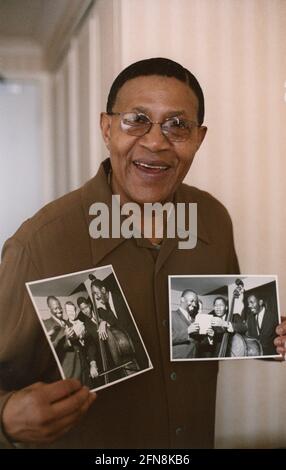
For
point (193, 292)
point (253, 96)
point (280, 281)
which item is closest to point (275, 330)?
point (280, 281)

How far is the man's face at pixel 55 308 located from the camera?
4.19 feet

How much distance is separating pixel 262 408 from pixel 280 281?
1.07ft

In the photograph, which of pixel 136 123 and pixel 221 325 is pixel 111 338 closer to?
pixel 221 325

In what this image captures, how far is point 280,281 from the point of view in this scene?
1.42 meters

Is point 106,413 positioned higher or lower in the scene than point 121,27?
lower

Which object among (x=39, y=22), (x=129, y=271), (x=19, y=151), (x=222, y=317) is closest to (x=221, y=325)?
(x=222, y=317)

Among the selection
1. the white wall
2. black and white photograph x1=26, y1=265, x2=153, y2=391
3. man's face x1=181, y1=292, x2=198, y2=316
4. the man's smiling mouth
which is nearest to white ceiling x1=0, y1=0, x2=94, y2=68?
the white wall

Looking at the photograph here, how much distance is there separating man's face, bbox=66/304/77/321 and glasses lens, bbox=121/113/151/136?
422 millimetres

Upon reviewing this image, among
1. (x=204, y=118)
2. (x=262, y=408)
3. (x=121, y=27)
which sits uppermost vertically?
(x=121, y=27)

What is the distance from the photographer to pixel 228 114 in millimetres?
1410

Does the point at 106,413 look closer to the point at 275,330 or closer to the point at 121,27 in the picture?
the point at 275,330

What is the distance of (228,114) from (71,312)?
0.62 m

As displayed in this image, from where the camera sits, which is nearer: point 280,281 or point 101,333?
point 101,333

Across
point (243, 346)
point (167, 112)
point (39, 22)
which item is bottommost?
point (243, 346)
